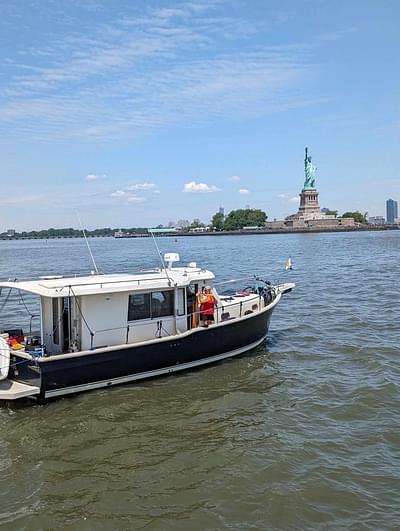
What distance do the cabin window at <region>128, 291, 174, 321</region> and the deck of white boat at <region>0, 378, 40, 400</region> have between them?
302 centimetres

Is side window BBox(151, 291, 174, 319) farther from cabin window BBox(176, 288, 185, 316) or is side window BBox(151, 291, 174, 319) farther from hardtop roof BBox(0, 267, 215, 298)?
hardtop roof BBox(0, 267, 215, 298)

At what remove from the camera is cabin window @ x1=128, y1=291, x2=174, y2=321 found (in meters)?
14.1

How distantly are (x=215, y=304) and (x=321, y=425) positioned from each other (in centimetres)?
541

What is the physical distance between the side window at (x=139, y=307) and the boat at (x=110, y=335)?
0.09ft

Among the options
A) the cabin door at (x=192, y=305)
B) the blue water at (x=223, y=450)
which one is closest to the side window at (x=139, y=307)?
the cabin door at (x=192, y=305)

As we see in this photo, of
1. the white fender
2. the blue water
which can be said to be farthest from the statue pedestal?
the white fender

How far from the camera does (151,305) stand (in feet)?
47.4

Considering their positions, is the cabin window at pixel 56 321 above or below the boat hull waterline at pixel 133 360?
above

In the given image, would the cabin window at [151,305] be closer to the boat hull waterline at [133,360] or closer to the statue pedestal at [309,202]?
the boat hull waterline at [133,360]

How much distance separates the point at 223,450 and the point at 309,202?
15859 centimetres

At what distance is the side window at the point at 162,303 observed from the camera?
1450 cm

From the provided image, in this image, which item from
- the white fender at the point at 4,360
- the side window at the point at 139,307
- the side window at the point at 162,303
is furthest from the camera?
the side window at the point at 162,303

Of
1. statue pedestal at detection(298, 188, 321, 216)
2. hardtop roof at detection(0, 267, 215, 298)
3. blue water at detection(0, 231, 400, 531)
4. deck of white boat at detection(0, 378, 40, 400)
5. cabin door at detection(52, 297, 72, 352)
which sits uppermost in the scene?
statue pedestal at detection(298, 188, 321, 216)

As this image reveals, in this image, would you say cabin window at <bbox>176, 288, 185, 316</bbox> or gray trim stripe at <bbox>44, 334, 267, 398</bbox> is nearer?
gray trim stripe at <bbox>44, 334, 267, 398</bbox>
